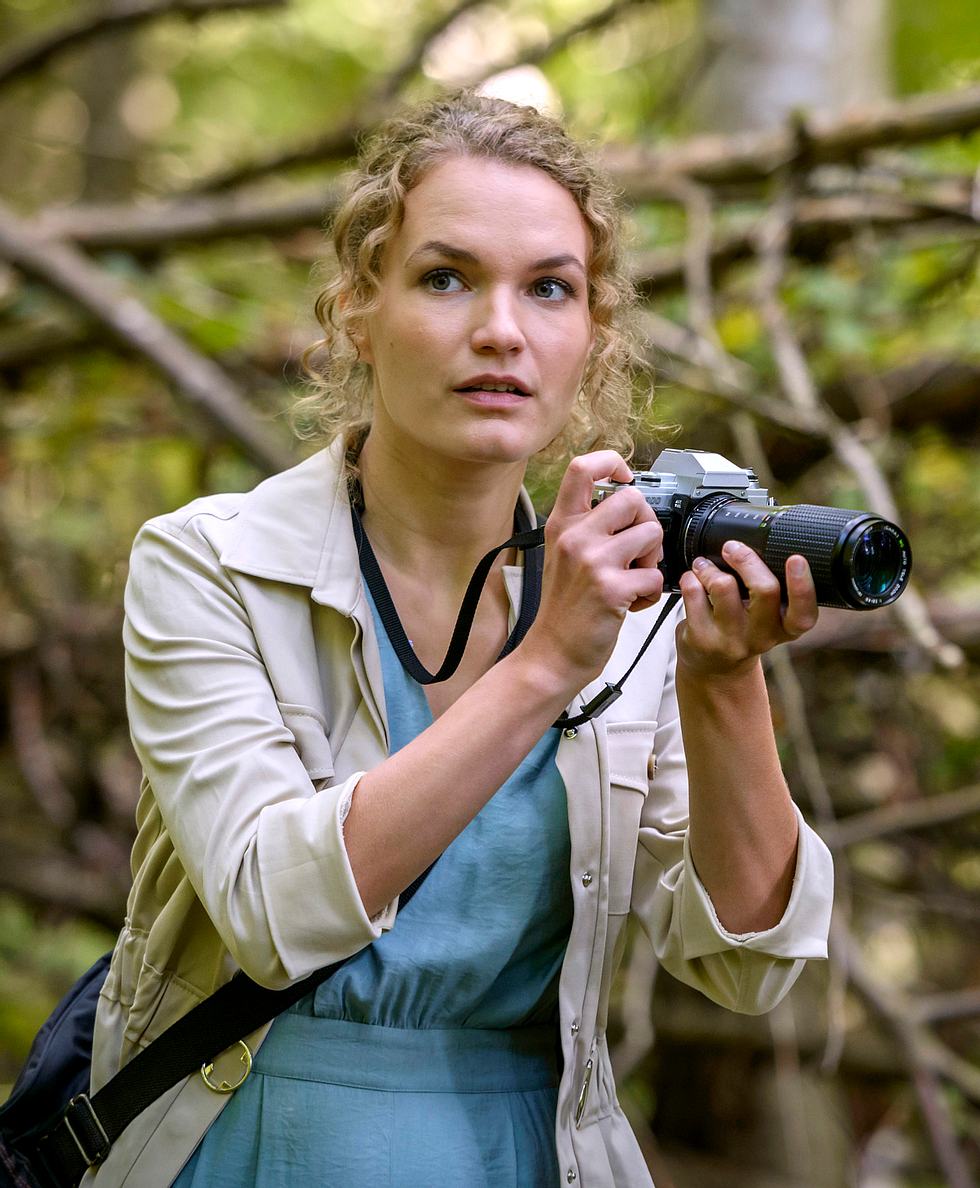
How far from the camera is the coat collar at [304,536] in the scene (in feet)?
5.56

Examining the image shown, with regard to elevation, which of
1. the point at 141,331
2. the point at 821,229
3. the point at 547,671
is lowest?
the point at 547,671

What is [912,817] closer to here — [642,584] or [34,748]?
[642,584]

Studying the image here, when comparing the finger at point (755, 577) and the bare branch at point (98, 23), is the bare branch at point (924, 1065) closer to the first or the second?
the finger at point (755, 577)

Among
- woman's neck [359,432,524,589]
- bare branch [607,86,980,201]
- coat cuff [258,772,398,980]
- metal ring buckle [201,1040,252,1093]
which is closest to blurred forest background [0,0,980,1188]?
bare branch [607,86,980,201]

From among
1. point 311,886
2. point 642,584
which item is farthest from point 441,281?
point 311,886

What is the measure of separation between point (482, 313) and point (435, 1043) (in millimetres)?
930

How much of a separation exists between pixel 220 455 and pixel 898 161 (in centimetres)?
213

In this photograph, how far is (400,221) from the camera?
1849mm

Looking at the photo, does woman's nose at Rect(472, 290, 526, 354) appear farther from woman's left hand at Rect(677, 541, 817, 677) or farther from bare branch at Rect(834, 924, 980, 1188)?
bare branch at Rect(834, 924, 980, 1188)

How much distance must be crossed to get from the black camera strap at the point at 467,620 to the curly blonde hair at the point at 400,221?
0.27 meters

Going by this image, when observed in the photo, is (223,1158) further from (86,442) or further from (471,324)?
(86,442)

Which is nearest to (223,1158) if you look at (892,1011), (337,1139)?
(337,1139)

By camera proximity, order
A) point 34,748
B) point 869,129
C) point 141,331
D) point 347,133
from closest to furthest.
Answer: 1. point 869,129
2. point 141,331
3. point 34,748
4. point 347,133

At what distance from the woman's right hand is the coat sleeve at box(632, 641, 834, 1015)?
34 cm
